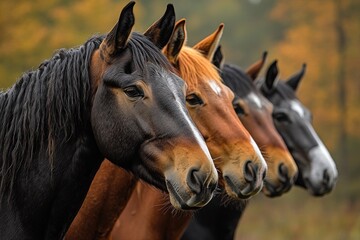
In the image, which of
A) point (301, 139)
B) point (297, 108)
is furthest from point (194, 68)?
point (297, 108)

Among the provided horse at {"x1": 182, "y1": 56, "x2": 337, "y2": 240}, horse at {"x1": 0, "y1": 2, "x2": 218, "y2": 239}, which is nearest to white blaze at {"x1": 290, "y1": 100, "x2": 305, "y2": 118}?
horse at {"x1": 182, "y1": 56, "x2": 337, "y2": 240}

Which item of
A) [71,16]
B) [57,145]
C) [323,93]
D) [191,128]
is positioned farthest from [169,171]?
[323,93]

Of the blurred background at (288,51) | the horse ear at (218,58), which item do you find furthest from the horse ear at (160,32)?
the blurred background at (288,51)

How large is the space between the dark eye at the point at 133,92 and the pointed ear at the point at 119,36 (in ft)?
0.80

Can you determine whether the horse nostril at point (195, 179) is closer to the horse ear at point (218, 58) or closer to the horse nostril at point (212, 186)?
the horse nostril at point (212, 186)

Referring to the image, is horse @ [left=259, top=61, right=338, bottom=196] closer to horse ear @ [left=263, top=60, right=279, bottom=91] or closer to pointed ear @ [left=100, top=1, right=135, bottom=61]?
horse ear @ [left=263, top=60, right=279, bottom=91]

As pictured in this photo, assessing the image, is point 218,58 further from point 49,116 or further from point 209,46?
point 49,116

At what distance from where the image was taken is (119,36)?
13.5 feet

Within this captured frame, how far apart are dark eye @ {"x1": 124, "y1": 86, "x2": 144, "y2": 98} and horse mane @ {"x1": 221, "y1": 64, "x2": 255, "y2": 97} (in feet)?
9.08

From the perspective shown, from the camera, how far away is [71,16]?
17.9 metres

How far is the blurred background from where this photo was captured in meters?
16.3

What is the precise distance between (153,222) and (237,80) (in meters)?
1.74

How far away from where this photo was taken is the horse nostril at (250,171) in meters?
4.93

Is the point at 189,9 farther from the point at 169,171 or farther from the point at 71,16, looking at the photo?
the point at 169,171
